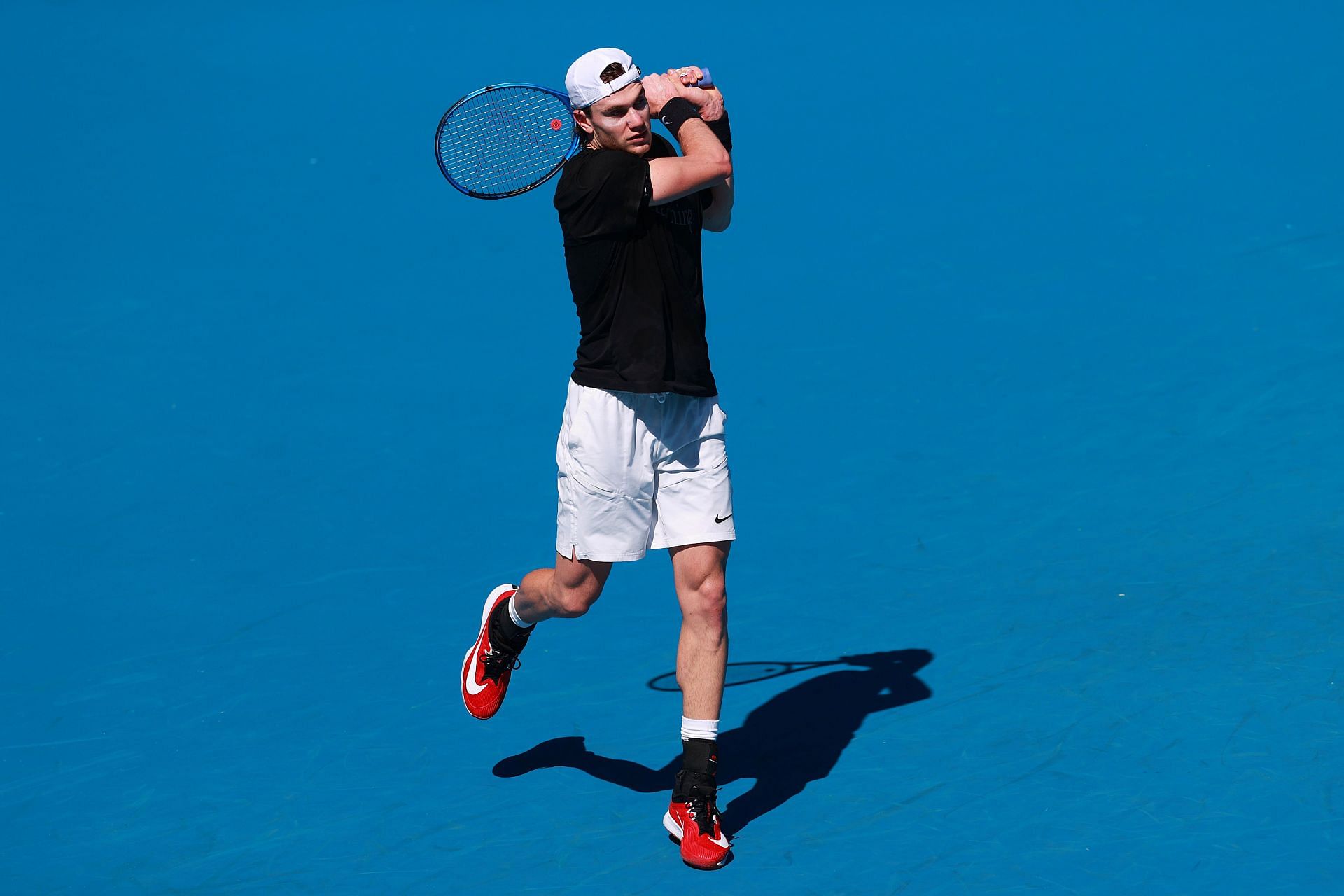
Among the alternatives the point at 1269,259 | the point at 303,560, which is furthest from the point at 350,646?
the point at 1269,259

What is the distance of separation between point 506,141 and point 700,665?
1.90 meters

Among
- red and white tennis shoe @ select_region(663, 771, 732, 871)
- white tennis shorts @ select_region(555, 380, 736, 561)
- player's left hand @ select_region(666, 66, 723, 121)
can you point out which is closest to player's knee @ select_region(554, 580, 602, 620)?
white tennis shorts @ select_region(555, 380, 736, 561)

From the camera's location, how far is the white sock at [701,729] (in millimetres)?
4402

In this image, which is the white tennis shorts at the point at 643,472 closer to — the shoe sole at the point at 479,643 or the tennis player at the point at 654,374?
the tennis player at the point at 654,374

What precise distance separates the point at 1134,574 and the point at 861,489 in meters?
1.37

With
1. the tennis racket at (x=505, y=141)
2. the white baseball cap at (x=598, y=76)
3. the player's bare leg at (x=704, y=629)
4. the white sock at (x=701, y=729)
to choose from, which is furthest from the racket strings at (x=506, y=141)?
the white sock at (x=701, y=729)

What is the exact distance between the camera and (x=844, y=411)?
7527 millimetres

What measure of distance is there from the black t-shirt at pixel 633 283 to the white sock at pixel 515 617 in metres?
0.99

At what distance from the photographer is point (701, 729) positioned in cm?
441

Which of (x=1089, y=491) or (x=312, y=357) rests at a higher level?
(x=312, y=357)

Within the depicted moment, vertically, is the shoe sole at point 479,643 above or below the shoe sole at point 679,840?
above

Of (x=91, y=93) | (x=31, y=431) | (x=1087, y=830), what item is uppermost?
(x=91, y=93)

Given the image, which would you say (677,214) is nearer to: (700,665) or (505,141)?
(505,141)

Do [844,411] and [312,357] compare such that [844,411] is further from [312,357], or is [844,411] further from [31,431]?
[31,431]
